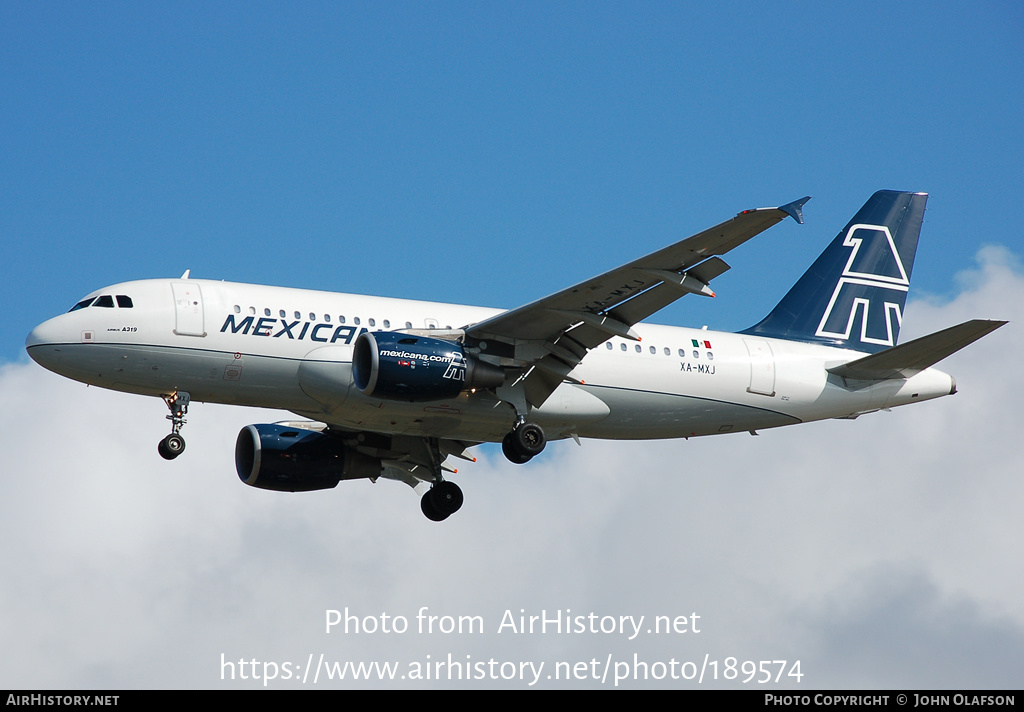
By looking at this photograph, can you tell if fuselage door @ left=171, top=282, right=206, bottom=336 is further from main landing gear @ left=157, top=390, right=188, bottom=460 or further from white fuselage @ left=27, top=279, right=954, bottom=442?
main landing gear @ left=157, top=390, right=188, bottom=460

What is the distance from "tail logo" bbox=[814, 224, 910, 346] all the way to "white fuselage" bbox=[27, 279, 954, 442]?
4.15 feet

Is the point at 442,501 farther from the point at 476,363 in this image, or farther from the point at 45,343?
the point at 45,343

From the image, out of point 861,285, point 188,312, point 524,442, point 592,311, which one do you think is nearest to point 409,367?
point 524,442

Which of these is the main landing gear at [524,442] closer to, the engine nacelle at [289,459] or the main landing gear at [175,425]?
the engine nacelle at [289,459]

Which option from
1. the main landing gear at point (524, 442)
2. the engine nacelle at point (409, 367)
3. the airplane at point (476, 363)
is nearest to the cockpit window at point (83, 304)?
the airplane at point (476, 363)

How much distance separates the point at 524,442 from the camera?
30656 mm

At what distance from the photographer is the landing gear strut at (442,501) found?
115 ft

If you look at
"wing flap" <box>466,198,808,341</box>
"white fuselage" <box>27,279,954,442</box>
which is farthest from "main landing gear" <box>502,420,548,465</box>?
"wing flap" <box>466,198,808,341</box>

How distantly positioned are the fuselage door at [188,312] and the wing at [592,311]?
631cm

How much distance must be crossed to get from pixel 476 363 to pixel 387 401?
230cm

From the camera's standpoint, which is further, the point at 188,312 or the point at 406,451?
the point at 406,451

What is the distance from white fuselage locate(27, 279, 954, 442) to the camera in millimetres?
28750

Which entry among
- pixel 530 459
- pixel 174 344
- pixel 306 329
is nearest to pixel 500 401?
pixel 530 459

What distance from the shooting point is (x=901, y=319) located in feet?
123
